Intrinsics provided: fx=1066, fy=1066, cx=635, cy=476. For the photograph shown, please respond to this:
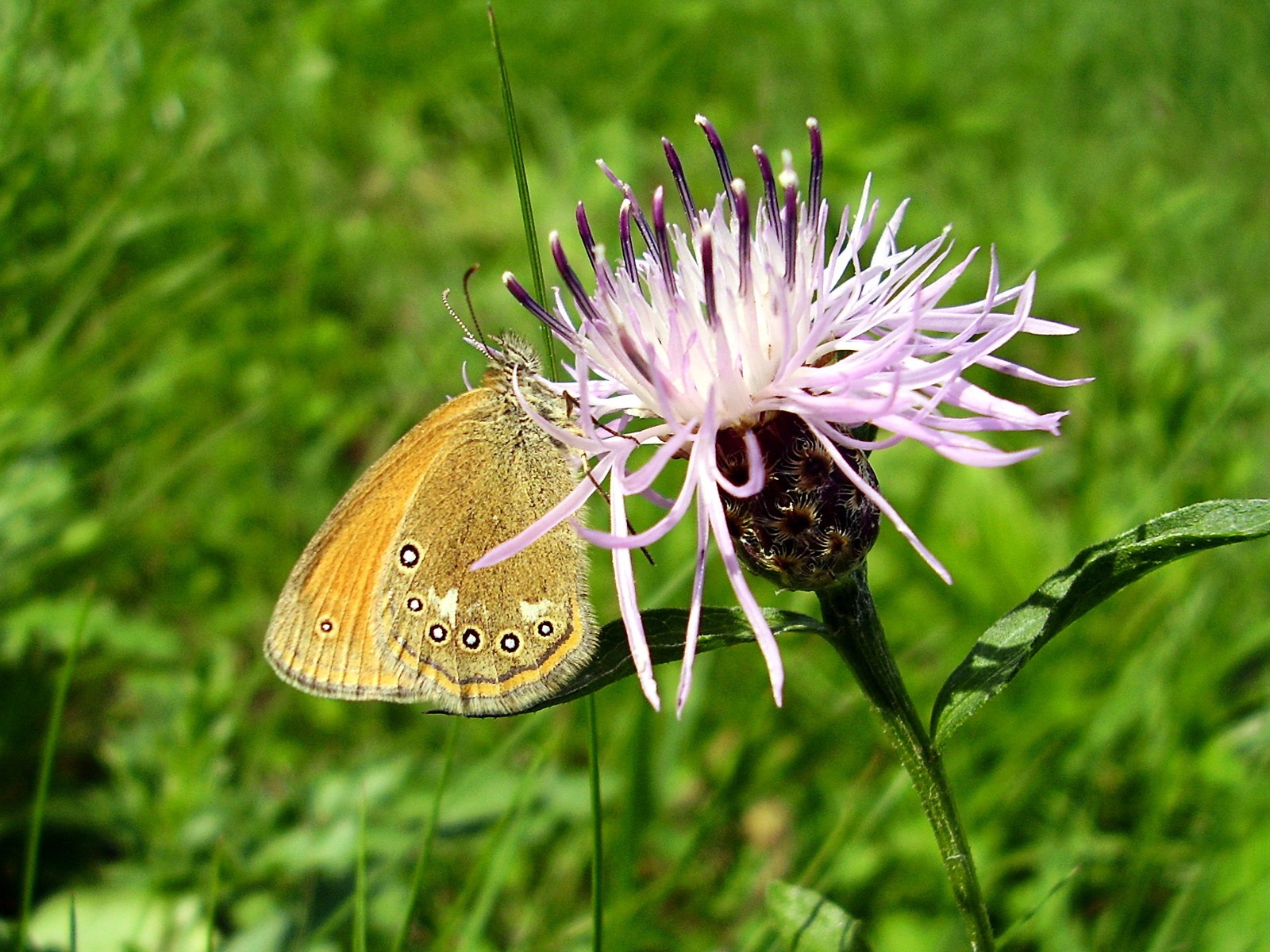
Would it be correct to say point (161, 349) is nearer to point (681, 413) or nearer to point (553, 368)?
point (553, 368)

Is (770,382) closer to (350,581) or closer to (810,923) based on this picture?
(810,923)

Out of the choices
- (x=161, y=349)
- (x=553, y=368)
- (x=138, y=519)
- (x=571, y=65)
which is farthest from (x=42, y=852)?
(x=571, y=65)

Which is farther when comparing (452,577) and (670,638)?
(452,577)

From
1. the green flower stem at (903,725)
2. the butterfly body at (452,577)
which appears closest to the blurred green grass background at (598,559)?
the green flower stem at (903,725)

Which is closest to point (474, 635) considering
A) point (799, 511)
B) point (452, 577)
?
point (452, 577)

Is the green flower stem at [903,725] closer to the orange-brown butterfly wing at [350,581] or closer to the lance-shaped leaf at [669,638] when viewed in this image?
the lance-shaped leaf at [669,638]

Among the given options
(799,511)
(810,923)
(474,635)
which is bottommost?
(810,923)

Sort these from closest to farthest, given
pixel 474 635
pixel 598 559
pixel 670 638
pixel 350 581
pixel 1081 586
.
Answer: pixel 1081 586 < pixel 670 638 < pixel 474 635 < pixel 350 581 < pixel 598 559

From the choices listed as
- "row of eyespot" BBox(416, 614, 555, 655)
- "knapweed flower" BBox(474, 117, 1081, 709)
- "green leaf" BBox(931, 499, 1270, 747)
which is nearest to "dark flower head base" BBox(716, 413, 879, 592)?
"knapweed flower" BBox(474, 117, 1081, 709)
